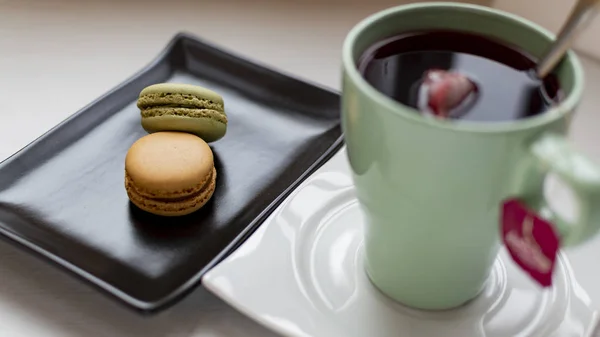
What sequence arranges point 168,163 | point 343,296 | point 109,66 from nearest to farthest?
point 343,296 < point 168,163 < point 109,66

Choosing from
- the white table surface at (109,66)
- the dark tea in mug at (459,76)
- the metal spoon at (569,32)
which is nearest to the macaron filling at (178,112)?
the white table surface at (109,66)

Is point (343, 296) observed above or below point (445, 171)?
below

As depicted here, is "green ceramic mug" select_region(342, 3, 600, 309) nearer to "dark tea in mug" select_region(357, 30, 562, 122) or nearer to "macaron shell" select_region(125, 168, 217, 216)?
"dark tea in mug" select_region(357, 30, 562, 122)

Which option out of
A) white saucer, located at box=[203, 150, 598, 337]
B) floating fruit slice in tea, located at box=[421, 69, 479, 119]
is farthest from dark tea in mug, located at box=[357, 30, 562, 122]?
white saucer, located at box=[203, 150, 598, 337]

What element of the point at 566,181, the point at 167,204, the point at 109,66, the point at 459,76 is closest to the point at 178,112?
the point at 167,204

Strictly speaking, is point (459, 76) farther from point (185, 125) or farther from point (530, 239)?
point (185, 125)

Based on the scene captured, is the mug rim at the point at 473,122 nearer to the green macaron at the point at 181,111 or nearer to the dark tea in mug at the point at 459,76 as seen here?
the dark tea in mug at the point at 459,76

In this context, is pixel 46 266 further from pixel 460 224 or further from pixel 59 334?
pixel 460 224
